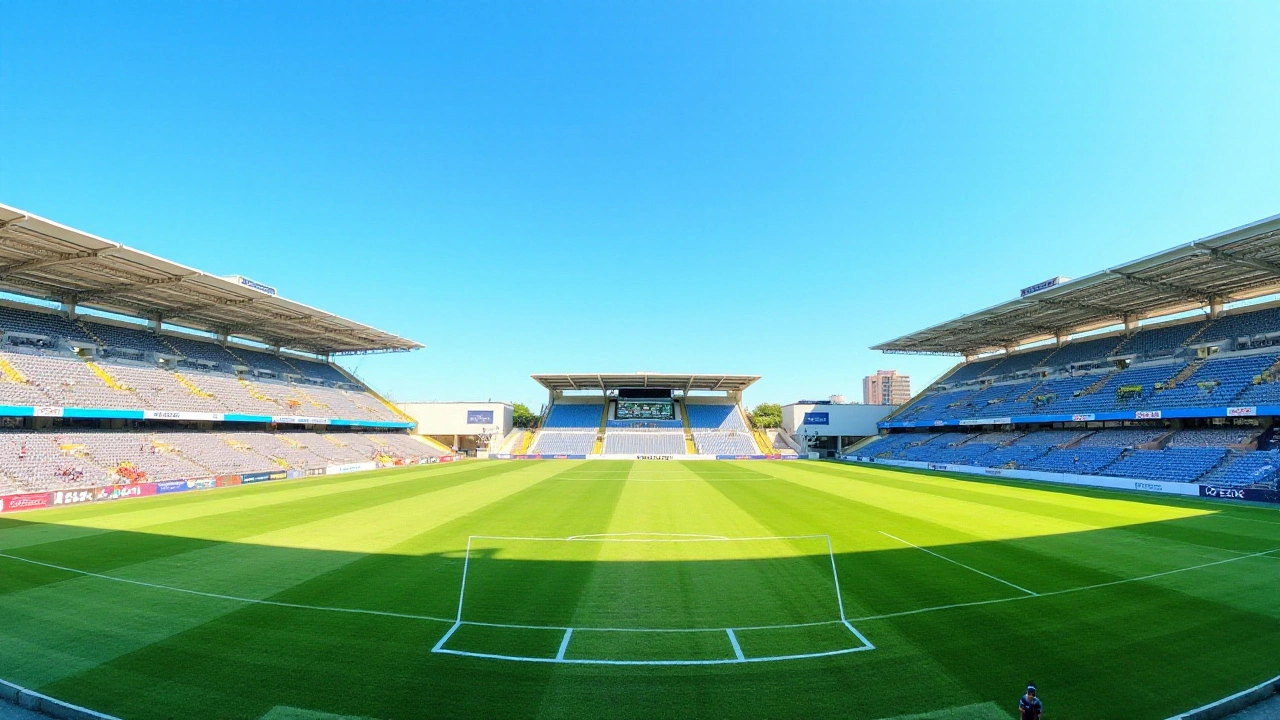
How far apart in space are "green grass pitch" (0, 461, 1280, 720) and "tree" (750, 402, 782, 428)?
97.8 meters

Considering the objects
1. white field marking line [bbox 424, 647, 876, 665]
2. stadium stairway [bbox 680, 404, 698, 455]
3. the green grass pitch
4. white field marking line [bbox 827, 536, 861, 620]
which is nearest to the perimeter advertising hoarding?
the green grass pitch

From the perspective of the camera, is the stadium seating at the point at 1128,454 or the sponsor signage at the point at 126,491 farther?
the stadium seating at the point at 1128,454

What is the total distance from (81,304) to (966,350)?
274ft

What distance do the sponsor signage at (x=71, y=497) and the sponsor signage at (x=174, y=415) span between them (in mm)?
9678

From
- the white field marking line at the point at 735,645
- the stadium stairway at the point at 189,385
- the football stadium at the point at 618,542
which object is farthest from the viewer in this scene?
the stadium stairway at the point at 189,385

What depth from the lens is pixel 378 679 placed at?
25.0 ft

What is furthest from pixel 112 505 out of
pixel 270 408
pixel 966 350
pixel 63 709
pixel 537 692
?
pixel 966 350

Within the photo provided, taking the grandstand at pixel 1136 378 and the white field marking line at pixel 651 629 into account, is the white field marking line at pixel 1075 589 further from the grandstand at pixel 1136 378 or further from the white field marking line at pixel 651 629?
the grandstand at pixel 1136 378

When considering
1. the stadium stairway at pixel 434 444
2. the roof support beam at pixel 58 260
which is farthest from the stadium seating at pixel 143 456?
the stadium stairway at pixel 434 444

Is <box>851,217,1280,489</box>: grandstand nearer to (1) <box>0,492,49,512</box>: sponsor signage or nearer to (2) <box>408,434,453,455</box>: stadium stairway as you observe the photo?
(2) <box>408,434,453,455</box>: stadium stairway

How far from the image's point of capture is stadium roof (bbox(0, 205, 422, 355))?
26922 mm

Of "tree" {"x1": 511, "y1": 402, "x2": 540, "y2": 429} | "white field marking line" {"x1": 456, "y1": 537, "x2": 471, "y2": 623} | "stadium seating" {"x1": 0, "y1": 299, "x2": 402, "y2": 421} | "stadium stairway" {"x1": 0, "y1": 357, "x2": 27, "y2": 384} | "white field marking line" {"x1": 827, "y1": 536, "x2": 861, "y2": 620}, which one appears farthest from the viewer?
"tree" {"x1": 511, "y1": 402, "x2": 540, "y2": 429}

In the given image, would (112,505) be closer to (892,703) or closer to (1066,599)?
(892,703)

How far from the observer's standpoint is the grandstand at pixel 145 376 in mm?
28078
